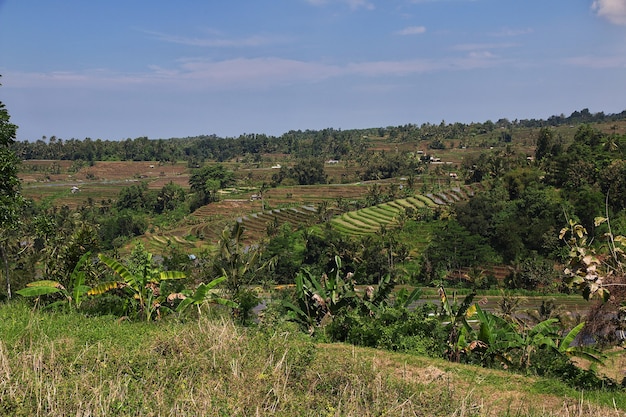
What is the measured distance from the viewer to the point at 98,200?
221 ft

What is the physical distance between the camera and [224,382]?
14.1ft

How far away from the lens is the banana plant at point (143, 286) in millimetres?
7328

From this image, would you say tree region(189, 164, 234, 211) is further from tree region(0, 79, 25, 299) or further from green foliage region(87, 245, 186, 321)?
green foliage region(87, 245, 186, 321)

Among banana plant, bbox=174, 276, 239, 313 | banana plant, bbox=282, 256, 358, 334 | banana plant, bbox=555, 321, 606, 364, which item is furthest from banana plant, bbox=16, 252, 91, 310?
banana plant, bbox=555, 321, 606, 364

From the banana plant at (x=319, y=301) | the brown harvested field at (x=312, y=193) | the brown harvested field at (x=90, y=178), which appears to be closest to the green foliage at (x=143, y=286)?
the banana plant at (x=319, y=301)

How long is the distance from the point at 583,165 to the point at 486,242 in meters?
11.3

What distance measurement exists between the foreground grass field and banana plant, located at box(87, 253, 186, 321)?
1346 millimetres

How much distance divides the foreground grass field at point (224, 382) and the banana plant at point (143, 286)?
1346 mm

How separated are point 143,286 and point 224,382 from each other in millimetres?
3582

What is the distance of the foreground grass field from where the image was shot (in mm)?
3855

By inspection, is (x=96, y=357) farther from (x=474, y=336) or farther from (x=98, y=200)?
(x=98, y=200)

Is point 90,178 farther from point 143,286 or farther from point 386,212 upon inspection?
point 143,286

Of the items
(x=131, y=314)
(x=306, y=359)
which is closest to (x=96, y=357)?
(x=306, y=359)

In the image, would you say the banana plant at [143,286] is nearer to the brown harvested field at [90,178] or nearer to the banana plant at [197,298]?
the banana plant at [197,298]
